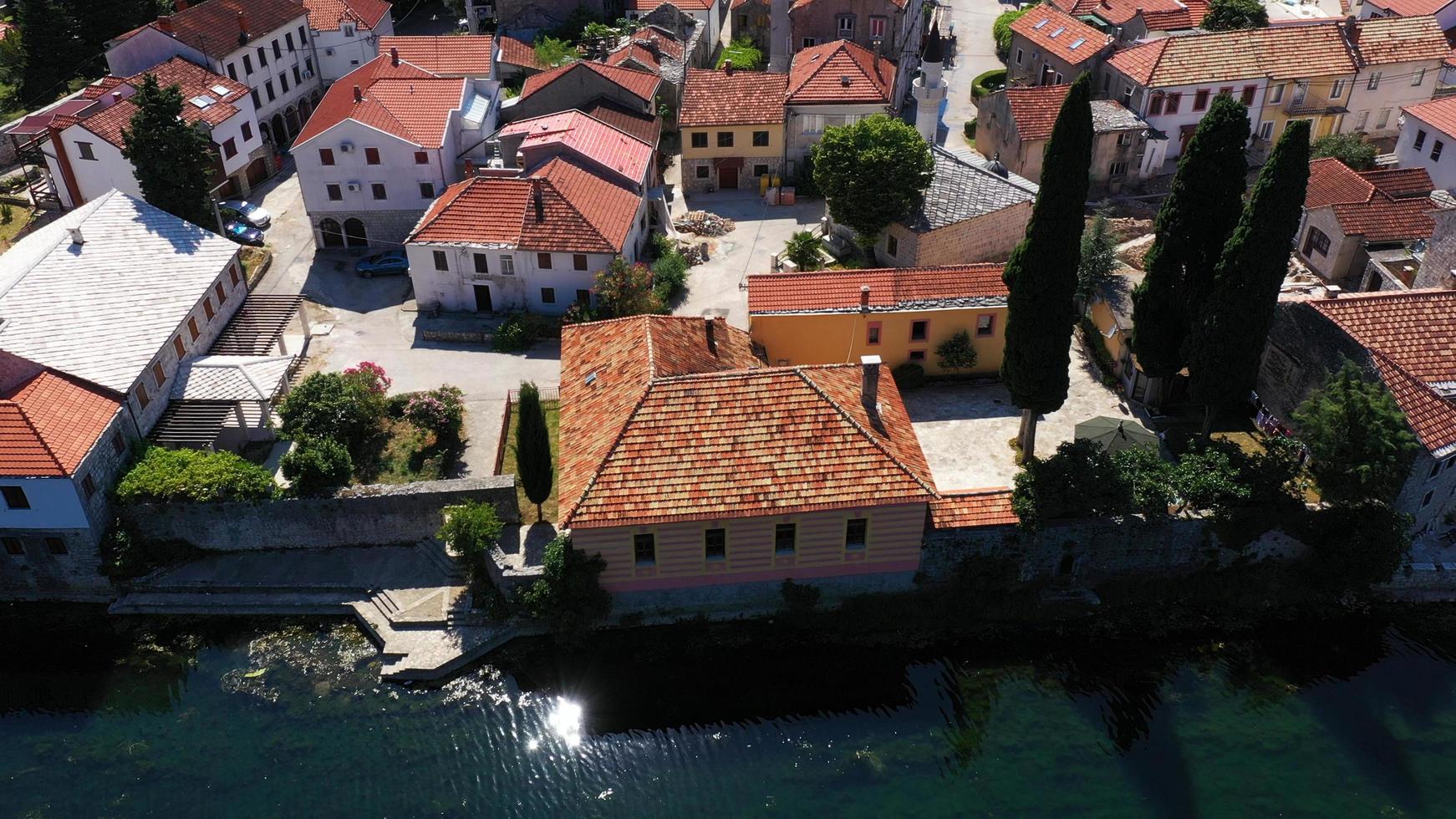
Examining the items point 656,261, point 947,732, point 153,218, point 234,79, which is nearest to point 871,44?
point 656,261

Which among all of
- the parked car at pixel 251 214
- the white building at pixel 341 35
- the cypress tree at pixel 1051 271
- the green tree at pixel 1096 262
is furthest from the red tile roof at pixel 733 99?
the cypress tree at pixel 1051 271

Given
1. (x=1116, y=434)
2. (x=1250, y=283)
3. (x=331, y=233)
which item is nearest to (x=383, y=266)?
(x=331, y=233)

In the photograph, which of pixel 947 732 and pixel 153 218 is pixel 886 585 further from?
pixel 153 218

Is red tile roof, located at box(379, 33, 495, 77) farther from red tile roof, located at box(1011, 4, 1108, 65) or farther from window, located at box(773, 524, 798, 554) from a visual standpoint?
window, located at box(773, 524, 798, 554)

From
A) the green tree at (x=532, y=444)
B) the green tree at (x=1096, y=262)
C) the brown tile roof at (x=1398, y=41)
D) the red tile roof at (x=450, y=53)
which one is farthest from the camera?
the red tile roof at (x=450, y=53)

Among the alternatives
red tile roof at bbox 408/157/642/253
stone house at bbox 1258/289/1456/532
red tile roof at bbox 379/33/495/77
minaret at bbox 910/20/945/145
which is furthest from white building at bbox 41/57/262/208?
stone house at bbox 1258/289/1456/532

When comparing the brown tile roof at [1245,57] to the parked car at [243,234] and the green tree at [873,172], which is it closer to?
the green tree at [873,172]
